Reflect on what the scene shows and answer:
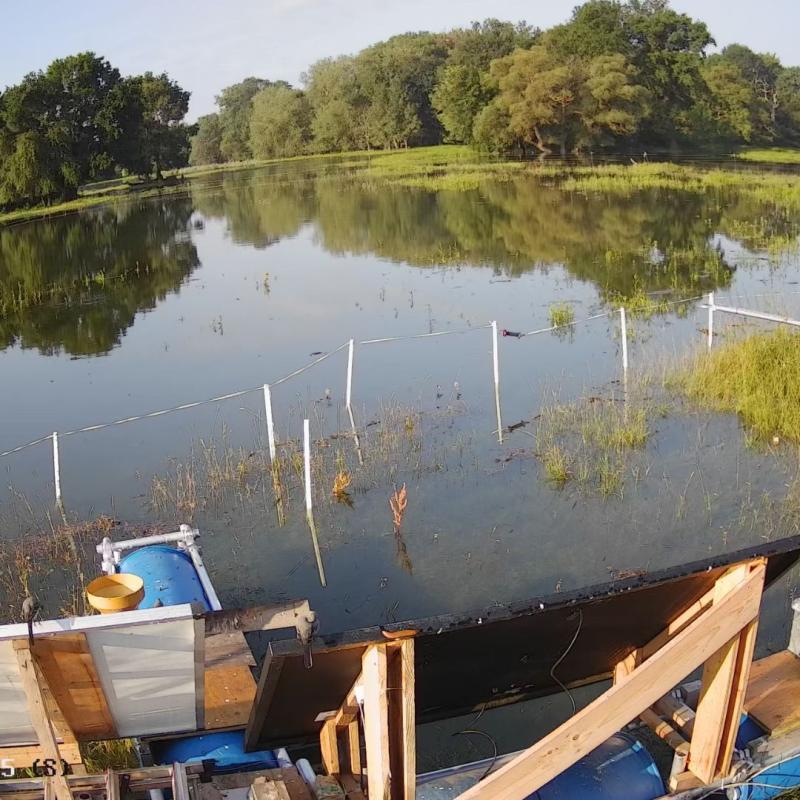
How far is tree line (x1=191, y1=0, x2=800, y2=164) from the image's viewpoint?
6219 centimetres

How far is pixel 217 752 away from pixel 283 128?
98.9 metres

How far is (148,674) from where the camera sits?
4.38 metres

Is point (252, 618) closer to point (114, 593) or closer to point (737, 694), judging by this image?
point (114, 593)

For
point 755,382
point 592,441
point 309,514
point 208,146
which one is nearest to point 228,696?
point 309,514

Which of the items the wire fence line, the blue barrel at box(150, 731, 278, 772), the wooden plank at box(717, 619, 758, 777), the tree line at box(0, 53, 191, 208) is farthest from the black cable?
the tree line at box(0, 53, 191, 208)

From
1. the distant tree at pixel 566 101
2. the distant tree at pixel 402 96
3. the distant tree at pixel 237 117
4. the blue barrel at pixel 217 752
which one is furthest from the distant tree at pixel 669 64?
the blue barrel at pixel 217 752

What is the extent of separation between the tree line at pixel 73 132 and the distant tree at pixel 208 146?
41912 millimetres

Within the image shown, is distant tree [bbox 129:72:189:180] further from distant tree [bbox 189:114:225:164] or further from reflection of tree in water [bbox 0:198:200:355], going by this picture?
distant tree [bbox 189:114:225:164]

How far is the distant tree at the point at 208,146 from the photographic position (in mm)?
117062

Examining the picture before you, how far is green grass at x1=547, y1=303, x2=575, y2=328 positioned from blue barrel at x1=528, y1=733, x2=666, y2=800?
12.4 m

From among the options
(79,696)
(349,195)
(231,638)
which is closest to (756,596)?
(79,696)

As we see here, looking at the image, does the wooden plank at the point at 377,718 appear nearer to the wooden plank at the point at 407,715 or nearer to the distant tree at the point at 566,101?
the wooden plank at the point at 407,715

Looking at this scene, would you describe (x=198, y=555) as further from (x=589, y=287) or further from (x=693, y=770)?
(x=589, y=287)

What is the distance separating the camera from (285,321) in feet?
70.0
